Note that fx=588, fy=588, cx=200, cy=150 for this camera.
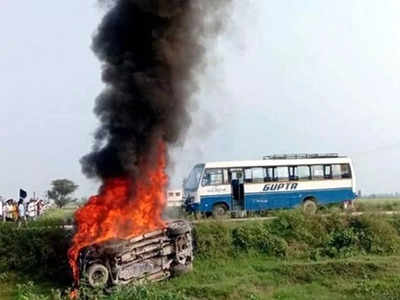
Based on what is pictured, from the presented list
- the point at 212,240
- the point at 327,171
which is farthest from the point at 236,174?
the point at 212,240

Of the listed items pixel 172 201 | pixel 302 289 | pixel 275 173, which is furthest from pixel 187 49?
pixel 275 173

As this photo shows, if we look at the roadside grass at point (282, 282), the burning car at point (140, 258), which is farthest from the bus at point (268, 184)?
the burning car at point (140, 258)

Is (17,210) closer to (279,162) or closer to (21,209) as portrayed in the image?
(21,209)

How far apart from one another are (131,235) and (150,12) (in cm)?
728

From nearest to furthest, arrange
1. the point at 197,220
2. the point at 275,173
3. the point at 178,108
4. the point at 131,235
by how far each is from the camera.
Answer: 1. the point at 131,235
2. the point at 178,108
3. the point at 197,220
4. the point at 275,173

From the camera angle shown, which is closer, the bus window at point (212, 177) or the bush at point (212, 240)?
the bush at point (212, 240)

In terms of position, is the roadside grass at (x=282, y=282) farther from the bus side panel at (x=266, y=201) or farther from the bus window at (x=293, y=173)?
the bus window at (x=293, y=173)

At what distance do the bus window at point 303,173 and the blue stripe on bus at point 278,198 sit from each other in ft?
2.30

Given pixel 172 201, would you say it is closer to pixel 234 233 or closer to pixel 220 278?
pixel 234 233

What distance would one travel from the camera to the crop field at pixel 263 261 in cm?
1698

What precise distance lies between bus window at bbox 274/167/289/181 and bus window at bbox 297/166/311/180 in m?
0.62

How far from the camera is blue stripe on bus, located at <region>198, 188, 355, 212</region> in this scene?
28125mm

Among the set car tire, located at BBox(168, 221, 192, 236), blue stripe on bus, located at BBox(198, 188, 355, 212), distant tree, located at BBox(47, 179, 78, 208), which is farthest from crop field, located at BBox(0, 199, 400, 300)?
distant tree, located at BBox(47, 179, 78, 208)

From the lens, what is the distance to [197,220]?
22.7 meters
